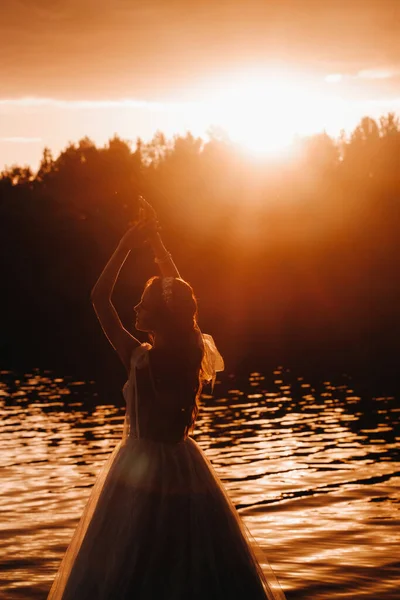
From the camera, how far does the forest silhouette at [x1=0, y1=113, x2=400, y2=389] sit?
229ft

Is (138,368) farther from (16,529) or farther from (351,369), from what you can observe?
(351,369)

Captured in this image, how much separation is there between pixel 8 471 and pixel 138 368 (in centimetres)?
1260

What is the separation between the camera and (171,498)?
6.77m

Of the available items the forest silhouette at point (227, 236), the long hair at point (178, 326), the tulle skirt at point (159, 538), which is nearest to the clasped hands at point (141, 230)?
the long hair at point (178, 326)

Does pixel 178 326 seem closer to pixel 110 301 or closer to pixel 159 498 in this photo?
pixel 110 301

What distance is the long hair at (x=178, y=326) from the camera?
674cm

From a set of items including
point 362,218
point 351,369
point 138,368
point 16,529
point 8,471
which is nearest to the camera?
point 138,368

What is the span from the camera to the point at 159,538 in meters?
6.63

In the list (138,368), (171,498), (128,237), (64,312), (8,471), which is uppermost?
(128,237)

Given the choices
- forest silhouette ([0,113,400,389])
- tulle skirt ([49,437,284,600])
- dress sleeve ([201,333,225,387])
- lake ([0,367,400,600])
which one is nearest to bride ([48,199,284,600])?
tulle skirt ([49,437,284,600])

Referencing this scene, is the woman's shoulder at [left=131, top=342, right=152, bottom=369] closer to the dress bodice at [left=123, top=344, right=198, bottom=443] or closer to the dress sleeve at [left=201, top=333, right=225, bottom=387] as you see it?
the dress bodice at [left=123, top=344, right=198, bottom=443]

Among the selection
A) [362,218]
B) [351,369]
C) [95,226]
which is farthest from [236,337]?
[95,226]

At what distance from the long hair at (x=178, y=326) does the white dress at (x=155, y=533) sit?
0.19 metres

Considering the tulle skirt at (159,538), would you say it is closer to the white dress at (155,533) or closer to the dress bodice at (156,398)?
the white dress at (155,533)
